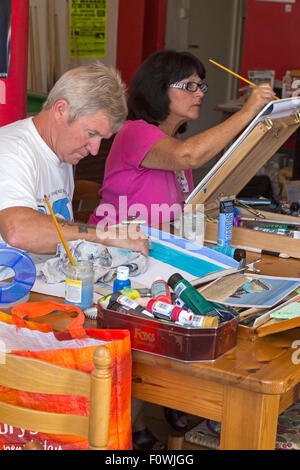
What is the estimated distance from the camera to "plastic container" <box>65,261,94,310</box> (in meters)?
1.70

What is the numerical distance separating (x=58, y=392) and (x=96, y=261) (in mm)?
670

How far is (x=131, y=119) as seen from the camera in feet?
9.64

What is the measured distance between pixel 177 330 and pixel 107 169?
5.23 feet

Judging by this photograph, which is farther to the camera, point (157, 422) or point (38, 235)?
point (157, 422)

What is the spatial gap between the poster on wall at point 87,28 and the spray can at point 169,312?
216 inches

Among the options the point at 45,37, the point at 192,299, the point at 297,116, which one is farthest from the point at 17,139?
the point at 45,37

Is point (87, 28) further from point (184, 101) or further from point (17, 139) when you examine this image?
point (17, 139)

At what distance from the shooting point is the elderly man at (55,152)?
2053 millimetres

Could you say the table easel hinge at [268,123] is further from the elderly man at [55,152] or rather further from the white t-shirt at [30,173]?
the white t-shirt at [30,173]

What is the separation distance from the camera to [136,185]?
2816mm

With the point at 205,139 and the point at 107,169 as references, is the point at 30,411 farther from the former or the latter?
the point at 107,169

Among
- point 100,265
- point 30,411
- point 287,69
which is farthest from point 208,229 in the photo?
point 287,69

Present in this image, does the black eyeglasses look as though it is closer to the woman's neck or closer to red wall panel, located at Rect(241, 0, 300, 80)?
the woman's neck

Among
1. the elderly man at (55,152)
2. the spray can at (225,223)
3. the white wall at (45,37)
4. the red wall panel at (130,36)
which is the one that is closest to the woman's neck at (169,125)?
the elderly man at (55,152)
